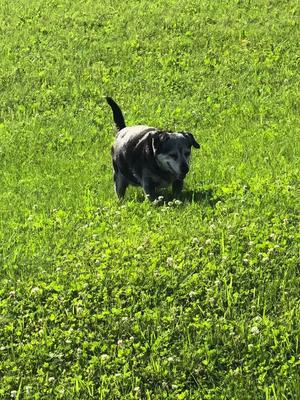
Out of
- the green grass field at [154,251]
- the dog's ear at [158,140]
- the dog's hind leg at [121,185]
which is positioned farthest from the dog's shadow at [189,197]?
the dog's ear at [158,140]

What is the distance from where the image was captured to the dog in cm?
1023

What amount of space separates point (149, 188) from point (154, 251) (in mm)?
1983

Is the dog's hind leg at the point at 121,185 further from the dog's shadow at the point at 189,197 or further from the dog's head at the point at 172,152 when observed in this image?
the dog's head at the point at 172,152

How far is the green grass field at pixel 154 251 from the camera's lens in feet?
23.0

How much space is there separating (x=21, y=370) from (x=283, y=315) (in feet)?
8.74

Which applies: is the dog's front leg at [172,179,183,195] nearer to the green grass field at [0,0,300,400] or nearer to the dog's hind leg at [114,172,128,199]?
the green grass field at [0,0,300,400]

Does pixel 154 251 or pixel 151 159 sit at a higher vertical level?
pixel 151 159

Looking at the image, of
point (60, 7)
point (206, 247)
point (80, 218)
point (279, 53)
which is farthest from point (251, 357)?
point (60, 7)

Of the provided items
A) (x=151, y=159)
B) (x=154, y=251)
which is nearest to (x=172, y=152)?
(x=151, y=159)

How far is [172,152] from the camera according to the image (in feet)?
33.5

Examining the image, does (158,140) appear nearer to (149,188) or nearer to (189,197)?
(149,188)

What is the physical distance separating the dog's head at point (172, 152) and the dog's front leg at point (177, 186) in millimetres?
297

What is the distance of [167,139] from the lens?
1027cm

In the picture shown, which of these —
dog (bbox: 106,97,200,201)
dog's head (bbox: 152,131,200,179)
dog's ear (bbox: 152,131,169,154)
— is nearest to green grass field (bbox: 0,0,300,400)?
dog (bbox: 106,97,200,201)
